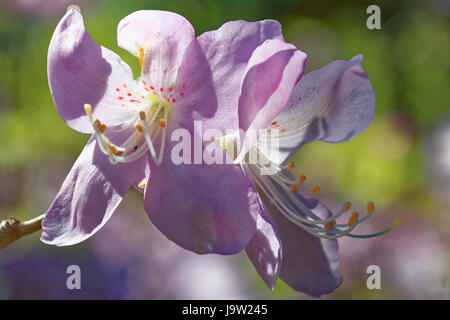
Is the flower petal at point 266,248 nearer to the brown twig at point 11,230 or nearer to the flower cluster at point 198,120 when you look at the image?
the flower cluster at point 198,120

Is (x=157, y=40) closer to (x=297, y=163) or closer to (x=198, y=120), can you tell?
(x=198, y=120)

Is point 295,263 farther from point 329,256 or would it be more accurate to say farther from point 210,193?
point 210,193

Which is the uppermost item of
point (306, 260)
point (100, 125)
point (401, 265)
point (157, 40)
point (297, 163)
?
point (157, 40)

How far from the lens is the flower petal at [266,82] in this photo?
0.64 m

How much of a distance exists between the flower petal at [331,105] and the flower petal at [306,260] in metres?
0.13

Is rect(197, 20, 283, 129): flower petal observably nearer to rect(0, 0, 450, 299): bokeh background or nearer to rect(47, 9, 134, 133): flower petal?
rect(47, 9, 134, 133): flower petal

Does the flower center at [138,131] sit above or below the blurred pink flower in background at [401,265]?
above

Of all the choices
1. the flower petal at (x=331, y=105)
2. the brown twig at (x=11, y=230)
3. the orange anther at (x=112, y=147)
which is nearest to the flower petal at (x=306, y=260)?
the flower petal at (x=331, y=105)

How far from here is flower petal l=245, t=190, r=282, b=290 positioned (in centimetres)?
70

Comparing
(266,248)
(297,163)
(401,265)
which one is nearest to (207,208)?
(266,248)

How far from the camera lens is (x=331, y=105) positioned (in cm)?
78

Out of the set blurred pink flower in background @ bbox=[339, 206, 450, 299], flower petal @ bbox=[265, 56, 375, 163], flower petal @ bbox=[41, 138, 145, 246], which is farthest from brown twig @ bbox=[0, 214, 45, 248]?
blurred pink flower in background @ bbox=[339, 206, 450, 299]

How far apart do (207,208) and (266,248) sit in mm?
107

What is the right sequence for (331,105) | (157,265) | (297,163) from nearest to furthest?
(331,105)
(157,265)
(297,163)
